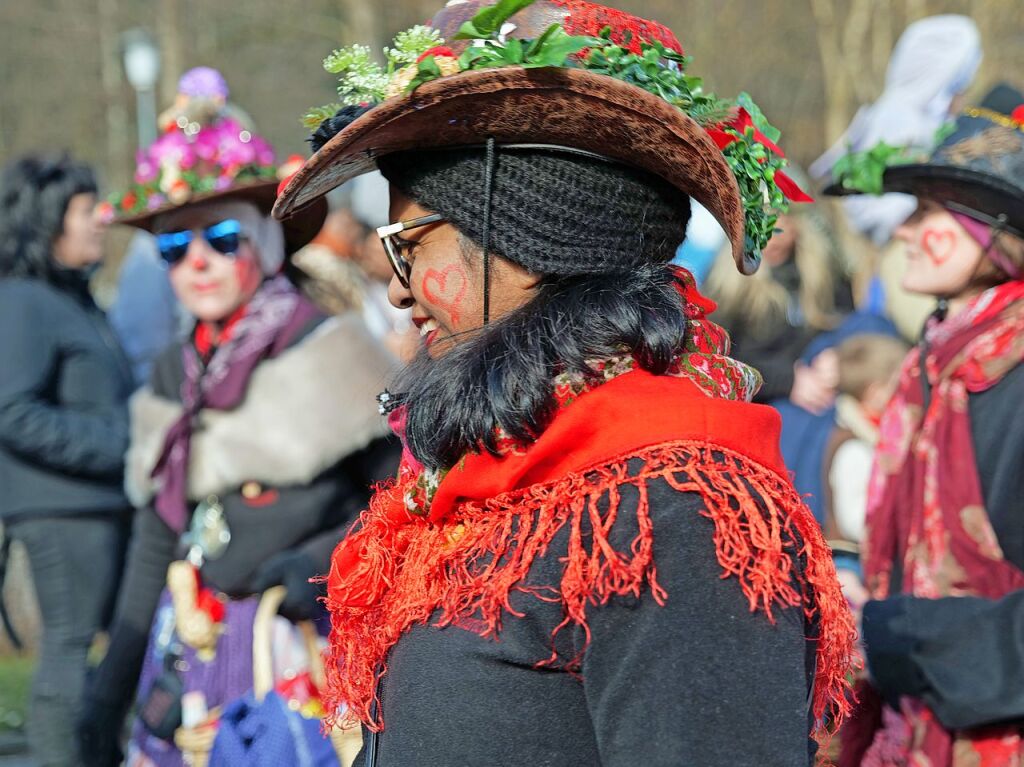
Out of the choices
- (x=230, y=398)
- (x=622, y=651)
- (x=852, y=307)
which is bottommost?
(x=852, y=307)

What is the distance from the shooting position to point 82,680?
4488 millimetres

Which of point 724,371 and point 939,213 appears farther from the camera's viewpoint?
point 939,213

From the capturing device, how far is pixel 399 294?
5.75 ft

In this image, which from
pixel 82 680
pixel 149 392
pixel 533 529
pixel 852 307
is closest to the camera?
pixel 533 529

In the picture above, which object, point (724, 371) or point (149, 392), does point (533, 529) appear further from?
point (149, 392)

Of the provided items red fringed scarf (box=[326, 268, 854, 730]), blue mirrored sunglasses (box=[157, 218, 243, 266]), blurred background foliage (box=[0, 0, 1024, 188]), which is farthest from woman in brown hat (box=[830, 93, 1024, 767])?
blurred background foliage (box=[0, 0, 1024, 188])

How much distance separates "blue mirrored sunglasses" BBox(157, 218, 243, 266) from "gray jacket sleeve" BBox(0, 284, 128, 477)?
1.13 metres

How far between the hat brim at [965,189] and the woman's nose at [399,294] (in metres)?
1.61

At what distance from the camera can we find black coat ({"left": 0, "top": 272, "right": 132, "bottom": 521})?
4.40 meters

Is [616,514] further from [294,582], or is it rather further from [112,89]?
[112,89]

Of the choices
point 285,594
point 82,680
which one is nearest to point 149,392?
point 285,594

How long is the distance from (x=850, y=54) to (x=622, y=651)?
1704 centimetres

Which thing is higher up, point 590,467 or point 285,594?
point 590,467

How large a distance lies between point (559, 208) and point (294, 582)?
1.76 meters
